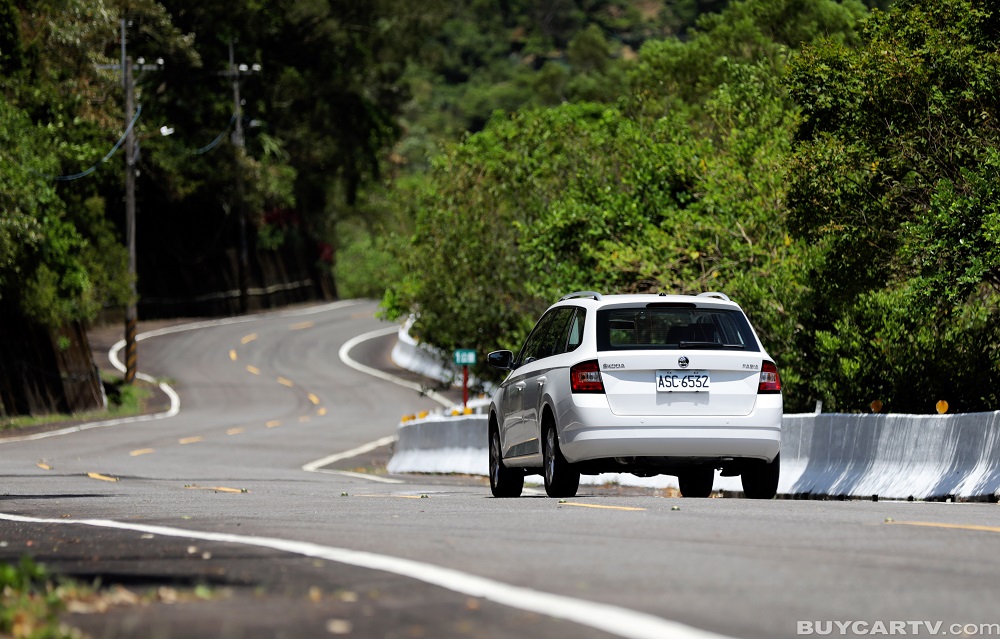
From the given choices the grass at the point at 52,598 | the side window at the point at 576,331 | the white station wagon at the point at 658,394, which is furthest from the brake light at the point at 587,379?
the grass at the point at 52,598

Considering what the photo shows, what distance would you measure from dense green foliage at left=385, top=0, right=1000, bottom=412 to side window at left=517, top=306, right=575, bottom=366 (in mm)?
4835

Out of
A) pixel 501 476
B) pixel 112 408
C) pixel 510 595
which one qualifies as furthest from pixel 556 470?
pixel 112 408

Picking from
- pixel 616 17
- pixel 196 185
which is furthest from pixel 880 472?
pixel 616 17

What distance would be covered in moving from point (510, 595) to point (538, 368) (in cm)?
808

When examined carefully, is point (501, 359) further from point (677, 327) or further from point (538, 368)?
point (677, 327)

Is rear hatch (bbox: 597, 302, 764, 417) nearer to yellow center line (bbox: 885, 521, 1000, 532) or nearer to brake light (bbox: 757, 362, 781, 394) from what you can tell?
brake light (bbox: 757, 362, 781, 394)

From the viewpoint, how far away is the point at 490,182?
48.7 metres

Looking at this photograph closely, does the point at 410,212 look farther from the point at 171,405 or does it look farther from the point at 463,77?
the point at 463,77

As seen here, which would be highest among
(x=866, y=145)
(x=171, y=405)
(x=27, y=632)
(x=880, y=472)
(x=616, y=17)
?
(x=616, y=17)

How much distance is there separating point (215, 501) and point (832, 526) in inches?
248

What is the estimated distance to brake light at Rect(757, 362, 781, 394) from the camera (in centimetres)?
1409

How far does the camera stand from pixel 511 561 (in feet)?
26.8

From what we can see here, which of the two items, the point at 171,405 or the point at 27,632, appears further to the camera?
the point at 171,405

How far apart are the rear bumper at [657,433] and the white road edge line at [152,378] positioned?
2432cm
